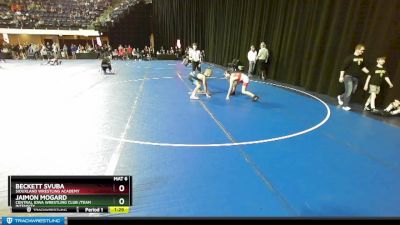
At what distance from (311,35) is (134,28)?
26.5 m

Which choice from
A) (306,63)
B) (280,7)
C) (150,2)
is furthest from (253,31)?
(150,2)

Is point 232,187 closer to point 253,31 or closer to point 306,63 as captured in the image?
point 306,63

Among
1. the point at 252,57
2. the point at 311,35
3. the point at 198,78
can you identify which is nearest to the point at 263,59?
the point at 252,57

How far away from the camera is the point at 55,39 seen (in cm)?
3841

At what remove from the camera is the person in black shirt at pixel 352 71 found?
8.90 meters

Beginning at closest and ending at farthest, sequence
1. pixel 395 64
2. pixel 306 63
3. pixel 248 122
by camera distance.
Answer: pixel 248 122 → pixel 395 64 → pixel 306 63

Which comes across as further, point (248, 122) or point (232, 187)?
point (248, 122)

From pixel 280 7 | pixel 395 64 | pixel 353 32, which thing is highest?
pixel 280 7

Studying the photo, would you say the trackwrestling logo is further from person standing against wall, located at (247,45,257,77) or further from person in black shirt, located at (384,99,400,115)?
person standing against wall, located at (247,45,257,77)

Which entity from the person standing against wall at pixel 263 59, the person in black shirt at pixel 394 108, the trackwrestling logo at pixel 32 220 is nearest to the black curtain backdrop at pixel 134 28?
the person standing against wall at pixel 263 59

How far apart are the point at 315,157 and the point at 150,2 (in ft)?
111
